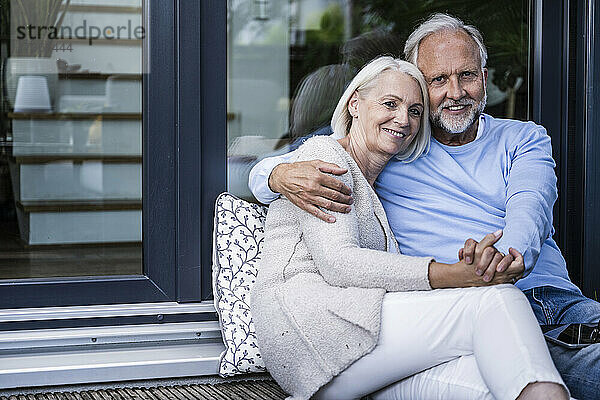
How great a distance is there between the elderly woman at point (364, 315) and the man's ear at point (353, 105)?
0.18m

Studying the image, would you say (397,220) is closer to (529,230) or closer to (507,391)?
(529,230)

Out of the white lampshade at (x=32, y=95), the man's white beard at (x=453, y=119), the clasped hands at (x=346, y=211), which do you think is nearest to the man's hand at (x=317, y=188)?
the clasped hands at (x=346, y=211)

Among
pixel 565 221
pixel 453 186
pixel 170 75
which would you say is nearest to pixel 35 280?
pixel 170 75

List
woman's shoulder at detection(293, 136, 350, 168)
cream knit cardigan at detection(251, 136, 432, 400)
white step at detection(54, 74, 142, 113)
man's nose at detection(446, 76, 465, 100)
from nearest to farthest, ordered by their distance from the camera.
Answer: cream knit cardigan at detection(251, 136, 432, 400) < woman's shoulder at detection(293, 136, 350, 168) < man's nose at detection(446, 76, 465, 100) < white step at detection(54, 74, 142, 113)

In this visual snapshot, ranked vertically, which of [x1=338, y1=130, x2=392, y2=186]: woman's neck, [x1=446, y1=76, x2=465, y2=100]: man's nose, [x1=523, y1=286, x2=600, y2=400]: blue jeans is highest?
[x1=446, y1=76, x2=465, y2=100]: man's nose

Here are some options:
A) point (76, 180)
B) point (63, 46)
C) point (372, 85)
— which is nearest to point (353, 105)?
point (372, 85)

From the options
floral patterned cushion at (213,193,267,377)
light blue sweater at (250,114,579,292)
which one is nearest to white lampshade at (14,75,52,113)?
floral patterned cushion at (213,193,267,377)

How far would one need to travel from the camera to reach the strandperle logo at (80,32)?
2.93m

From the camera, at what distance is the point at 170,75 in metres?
2.34

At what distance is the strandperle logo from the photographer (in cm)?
293

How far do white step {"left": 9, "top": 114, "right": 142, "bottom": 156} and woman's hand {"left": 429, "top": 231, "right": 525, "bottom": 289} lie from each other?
1.50 metres

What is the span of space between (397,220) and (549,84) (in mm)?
854

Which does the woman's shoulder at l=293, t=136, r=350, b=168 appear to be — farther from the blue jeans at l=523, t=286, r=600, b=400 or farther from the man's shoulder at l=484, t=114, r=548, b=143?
the blue jeans at l=523, t=286, r=600, b=400

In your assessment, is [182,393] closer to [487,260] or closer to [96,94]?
[487,260]
